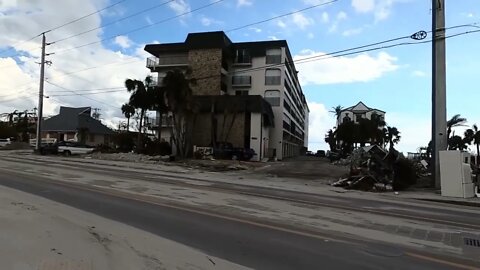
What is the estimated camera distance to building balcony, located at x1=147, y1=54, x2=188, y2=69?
7144 centimetres

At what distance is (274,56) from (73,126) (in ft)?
128

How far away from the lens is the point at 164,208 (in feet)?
39.3

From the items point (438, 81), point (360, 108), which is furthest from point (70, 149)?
point (360, 108)

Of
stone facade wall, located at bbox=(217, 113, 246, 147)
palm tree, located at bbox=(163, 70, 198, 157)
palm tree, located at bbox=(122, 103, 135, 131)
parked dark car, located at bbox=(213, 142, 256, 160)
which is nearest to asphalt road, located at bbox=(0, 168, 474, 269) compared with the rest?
palm tree, located at bbox=(163, 70, 198, 157)

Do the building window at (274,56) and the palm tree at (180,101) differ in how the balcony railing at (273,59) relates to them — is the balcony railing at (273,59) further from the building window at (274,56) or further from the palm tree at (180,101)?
the palm tree at (180,101)

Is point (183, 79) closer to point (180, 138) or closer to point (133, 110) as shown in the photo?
point (180, 138)

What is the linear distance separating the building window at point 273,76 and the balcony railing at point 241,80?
254 centimetres

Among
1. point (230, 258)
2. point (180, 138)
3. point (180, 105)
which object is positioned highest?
point (180, 105)

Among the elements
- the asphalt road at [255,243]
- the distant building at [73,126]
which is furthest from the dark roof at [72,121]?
the asphalt road at [255,243]

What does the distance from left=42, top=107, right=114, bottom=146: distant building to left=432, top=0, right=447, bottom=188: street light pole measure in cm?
6670

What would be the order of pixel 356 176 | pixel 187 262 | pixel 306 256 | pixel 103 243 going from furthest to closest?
pixel 356 176 < pixel 103 243 < pixel 306 256 < pixel 187 262

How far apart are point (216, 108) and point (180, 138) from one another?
25.7ft

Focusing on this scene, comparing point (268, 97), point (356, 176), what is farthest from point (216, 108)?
point (356, 176)

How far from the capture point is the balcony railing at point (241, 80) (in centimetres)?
6981
